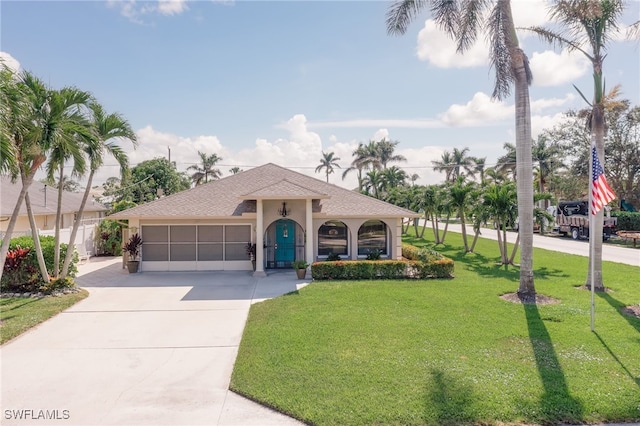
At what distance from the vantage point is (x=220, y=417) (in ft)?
17.3

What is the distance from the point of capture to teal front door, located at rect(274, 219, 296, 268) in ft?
57.7

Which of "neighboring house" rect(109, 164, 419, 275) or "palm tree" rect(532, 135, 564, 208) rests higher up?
"palm tree" rect(532, 135, 564, 208)

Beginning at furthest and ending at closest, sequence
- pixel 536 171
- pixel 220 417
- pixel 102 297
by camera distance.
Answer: pixel 536 171
pixel 102 297
pixel 220 417

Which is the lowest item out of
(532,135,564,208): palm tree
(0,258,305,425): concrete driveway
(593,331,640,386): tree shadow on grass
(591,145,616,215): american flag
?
(0,258,305,425): concrete driveway

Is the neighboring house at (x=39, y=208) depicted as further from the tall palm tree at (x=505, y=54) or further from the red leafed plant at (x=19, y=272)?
the tall palm tree at (x=505, y=54)

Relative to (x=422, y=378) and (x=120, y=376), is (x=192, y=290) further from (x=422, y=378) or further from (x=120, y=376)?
(x=422, y=378)

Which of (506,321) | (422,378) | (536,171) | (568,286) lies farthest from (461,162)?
(422,378)

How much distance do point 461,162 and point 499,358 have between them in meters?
55.6

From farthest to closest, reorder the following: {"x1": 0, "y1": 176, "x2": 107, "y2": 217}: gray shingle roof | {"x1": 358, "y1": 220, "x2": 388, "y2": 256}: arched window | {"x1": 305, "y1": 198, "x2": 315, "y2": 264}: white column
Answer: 1. {"x1": 0, "y1": 176, "x2": 107, "y2": 217}: gray shingle roof
2. {"x1": 358, "y1": 220, "x2": 388, "y2": 256}: arched window
3. {"x1": 305, "y1": 198, "x2": 315, "y2": 264}: white column

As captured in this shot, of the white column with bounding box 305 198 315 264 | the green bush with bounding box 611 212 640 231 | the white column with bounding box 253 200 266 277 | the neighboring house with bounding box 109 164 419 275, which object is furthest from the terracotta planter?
the green bush with bounding box 611 212 640 231

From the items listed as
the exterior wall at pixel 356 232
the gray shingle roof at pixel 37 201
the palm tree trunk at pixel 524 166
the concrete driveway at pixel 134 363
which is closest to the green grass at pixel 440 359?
the concrete driveway at pixel 134 363

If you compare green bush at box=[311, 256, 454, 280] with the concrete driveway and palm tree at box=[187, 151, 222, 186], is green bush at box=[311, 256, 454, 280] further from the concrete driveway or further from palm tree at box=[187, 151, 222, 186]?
palm tree at box=[187, 151, 222, 186]

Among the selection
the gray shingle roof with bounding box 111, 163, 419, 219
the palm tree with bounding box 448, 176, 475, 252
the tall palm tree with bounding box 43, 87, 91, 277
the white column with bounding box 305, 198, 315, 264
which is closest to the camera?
the tall palm tree with bounding box 43, 87, 91, 277

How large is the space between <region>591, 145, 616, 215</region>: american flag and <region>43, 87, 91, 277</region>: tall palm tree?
13747mm
